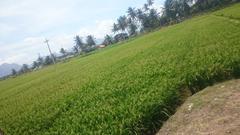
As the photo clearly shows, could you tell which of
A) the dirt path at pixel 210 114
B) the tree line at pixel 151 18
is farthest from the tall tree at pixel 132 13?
the dirt path at pixel 210 114

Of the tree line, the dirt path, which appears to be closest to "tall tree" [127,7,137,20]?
the tree line

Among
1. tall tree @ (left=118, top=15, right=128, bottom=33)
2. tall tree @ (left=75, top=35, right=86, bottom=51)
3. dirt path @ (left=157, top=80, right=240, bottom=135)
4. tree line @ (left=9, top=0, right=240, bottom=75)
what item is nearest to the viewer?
dirt path @ (left=157, top=80, right=240, bottom=135)

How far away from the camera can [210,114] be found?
9.12 metres

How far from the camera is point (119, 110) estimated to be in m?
10.4

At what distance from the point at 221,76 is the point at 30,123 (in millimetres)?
8385

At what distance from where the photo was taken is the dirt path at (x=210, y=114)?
809 centimetres

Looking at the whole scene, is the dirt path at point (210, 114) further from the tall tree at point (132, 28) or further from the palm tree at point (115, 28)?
the palm tree at point (115, 28)

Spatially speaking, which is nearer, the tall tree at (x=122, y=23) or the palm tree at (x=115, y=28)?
the tall tree at (x=122, y=23)

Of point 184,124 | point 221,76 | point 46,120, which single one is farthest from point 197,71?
point 46,120

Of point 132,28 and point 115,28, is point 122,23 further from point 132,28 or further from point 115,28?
point 132,28

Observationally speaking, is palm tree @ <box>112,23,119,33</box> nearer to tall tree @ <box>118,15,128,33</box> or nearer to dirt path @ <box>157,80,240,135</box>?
tall tree @ <box>118,15,128,33</box>

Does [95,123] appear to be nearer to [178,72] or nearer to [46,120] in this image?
[46,120]

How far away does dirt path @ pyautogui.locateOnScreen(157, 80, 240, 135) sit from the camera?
8086mm

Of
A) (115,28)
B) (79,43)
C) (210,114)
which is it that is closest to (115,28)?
(115,28)
